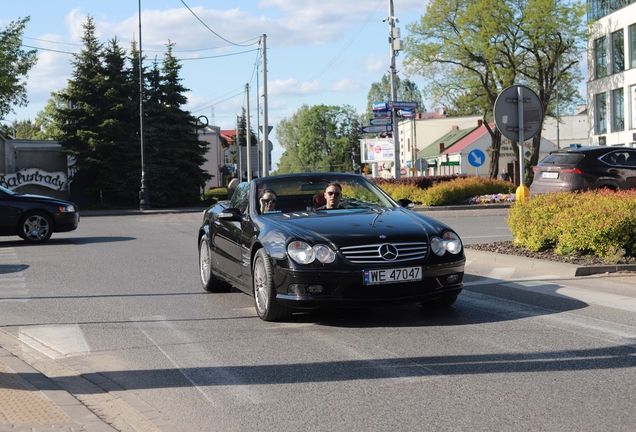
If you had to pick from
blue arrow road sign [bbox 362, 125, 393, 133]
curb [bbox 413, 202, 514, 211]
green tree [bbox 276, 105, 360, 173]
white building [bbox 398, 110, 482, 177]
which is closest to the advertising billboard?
blue arrow road sign [bbox 362, 125, 393, 133]

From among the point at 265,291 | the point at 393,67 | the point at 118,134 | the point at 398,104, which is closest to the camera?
the point at 265,291

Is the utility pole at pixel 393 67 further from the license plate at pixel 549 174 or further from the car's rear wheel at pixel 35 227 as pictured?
the car's rear wheel at pixel 35 227

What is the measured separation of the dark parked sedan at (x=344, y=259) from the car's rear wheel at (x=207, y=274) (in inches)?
50.9

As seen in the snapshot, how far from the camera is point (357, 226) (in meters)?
7.82

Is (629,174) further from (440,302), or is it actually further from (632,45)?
(632,45)

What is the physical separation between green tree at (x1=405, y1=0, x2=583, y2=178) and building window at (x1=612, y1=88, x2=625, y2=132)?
3681mm

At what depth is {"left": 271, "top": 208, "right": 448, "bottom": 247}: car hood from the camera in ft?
24.7

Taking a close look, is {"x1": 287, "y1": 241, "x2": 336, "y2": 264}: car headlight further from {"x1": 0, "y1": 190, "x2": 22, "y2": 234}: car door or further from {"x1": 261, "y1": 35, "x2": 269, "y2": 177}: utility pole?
{"x1": 261, "y1": 35, "x2": 269, "y2": 177}: utility pole

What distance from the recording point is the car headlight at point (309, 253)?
741 cm

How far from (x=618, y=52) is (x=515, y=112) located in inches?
1450

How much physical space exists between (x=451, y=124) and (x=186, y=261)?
98686mm

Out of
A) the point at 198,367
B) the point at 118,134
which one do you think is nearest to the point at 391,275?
the point at 198,367

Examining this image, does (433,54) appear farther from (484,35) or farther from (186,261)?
(186,261)

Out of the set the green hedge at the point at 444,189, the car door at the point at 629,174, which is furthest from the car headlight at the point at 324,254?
the green hedge at the point at 444,189
